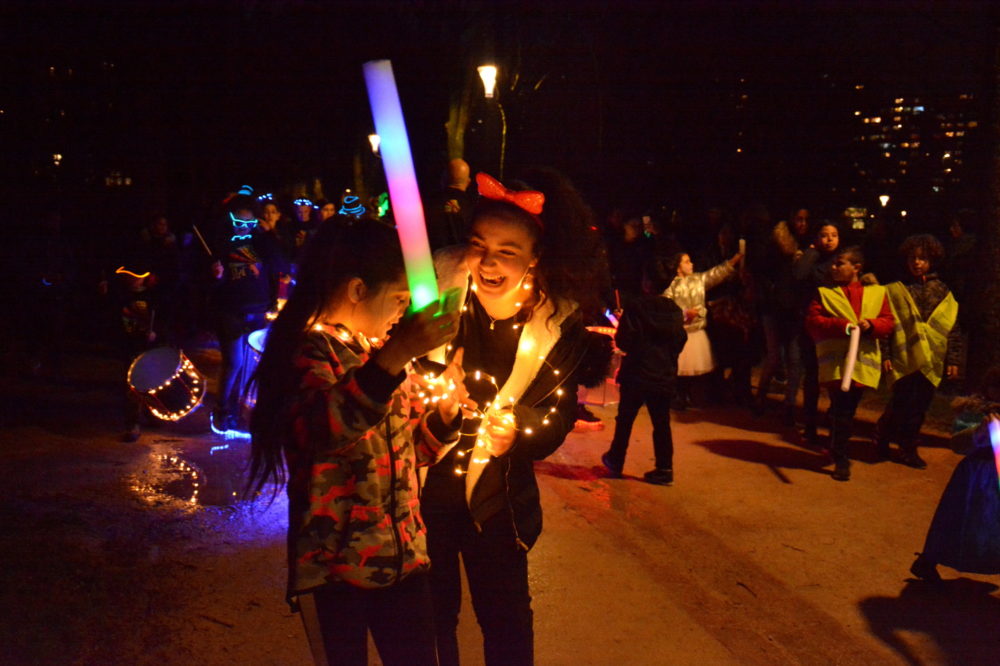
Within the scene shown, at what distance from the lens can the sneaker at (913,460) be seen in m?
7.75

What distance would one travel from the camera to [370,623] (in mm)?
2604

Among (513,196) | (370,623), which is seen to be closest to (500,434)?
(370,623)

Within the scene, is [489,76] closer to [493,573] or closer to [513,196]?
[513,196]

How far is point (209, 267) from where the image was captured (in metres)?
8.16

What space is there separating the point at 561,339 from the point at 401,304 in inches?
30.1

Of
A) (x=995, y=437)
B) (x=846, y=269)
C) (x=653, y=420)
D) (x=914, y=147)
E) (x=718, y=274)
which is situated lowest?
(x=653, y=420)

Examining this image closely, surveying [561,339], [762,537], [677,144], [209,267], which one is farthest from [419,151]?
[561,339]

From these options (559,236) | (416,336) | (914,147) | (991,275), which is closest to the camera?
(416,336)

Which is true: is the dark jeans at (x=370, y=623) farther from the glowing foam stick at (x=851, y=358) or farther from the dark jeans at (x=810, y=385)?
the dark jeans at (x=810, y=385)

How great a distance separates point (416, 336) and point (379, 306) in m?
0.46

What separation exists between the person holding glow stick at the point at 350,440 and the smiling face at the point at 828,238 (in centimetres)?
692

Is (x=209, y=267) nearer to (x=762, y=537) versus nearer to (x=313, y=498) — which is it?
(x=762, y=537)

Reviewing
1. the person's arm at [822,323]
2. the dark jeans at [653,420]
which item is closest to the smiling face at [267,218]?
the dark jeans at [653,420]

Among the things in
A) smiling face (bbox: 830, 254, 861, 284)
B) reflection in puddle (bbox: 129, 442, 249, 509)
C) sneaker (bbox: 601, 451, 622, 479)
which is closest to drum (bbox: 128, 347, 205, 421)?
reflection in puddle (bbox: 129, 442, 249, 509)
